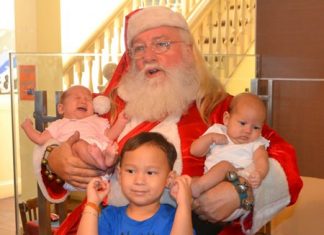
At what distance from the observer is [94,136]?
78.0 inches

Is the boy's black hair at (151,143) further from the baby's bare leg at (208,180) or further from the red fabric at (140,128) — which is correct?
the red fabric at (140,128)

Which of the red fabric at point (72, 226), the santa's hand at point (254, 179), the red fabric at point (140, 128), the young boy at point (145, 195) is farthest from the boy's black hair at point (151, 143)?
the red fabric at point (72, 226)

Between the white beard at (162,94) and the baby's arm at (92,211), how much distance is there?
1.76 ft

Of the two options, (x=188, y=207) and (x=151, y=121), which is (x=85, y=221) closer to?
(x=188, y=207)

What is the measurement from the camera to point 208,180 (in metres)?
1.60

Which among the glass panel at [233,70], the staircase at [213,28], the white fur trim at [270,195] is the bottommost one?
the white fur trim at [270,195]

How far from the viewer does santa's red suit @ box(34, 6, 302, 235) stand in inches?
67.9

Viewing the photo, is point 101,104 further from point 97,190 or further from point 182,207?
point 182,207

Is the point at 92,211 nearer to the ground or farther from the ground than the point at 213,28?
nearer to the ground

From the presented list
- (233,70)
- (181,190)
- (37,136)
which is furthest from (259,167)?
(233,70)

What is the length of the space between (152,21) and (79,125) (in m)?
0.51

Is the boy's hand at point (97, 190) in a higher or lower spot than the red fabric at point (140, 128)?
lower

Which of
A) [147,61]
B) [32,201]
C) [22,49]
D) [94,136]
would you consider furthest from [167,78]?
[22,49]

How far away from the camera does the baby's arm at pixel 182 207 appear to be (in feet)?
4.49
